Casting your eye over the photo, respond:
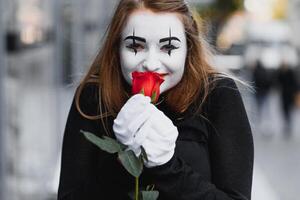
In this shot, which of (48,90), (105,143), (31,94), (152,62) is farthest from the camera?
(48,90)

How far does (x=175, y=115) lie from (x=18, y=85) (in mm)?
3624

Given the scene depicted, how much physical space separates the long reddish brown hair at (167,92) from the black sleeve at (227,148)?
0.05 meters

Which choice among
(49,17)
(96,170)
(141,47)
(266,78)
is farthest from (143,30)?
(266,78)

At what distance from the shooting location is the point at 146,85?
1.89 meters

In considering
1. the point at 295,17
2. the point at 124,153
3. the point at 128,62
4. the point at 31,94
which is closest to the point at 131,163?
the point at 124,153

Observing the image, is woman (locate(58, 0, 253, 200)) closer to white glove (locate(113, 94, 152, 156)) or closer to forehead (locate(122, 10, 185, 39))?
forehead (locate(122, 10, 185, 39))

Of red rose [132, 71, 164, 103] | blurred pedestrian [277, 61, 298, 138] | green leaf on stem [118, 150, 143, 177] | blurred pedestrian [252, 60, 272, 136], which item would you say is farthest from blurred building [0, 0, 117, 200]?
blurred pedestrian [252, 60, 272, 136]

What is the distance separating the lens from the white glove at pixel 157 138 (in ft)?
6.12

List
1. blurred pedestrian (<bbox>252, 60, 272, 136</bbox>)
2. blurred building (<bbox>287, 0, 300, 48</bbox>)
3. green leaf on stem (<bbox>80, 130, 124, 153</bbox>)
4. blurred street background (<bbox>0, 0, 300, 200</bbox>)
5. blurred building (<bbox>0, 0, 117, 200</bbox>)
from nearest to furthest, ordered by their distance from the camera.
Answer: green leaf on stem (<bbox>80, 130, 124, 153</bbox>) < blurred street background (<bbox>0, 0, 300, 200</bbox>) < blurred building (<bbox>0, 0, 117, 200</bbox>) < blurred pedestrian (<bbox>252, 60, 272, 136</bbox>) < blurred building (<bbox>287, 0, 300, 48</bbox>)

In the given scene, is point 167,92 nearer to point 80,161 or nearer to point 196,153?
point 196,153

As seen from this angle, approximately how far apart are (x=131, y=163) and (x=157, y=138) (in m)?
0.10

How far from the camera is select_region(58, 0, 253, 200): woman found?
2.01 m

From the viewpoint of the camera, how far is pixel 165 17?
202cm

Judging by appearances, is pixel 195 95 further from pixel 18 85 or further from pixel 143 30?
pixel 18 85
